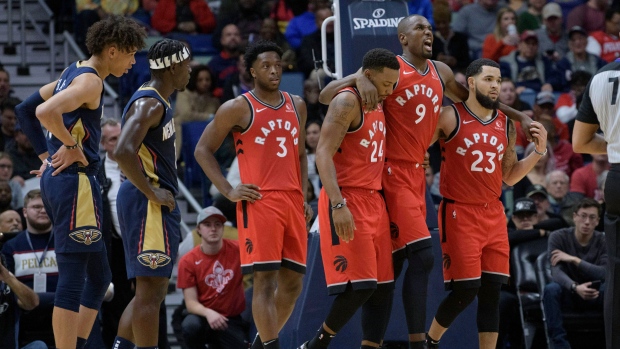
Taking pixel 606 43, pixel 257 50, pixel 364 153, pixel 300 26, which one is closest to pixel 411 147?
pixel 364 153

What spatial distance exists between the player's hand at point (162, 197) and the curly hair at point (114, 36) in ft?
3.20

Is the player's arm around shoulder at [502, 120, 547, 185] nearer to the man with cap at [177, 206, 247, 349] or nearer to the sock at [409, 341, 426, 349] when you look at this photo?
the sock at [409, 341, 426, 349]

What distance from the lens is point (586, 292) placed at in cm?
953

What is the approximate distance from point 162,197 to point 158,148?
1.15 ft

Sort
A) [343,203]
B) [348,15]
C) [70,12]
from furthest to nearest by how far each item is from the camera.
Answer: [70,12], [348,15], [343,203]

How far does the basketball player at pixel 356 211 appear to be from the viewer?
689 cm

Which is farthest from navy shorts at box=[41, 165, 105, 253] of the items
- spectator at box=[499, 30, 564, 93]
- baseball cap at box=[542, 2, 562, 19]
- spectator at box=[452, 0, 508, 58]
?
baseball cap at box=[542, 2, 562, 19]

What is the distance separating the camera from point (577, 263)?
9742mm

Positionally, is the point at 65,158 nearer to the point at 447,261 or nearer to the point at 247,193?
the point at 247,193

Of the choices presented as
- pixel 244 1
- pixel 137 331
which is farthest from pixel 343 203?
pixel 244 1

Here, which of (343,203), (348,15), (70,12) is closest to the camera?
(343,203)

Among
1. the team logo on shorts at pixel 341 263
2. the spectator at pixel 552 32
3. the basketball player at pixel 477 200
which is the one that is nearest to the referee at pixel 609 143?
the basketball player at pixel 477 200

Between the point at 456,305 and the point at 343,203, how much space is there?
125 cm

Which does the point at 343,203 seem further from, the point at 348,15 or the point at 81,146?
the point at 348,15
